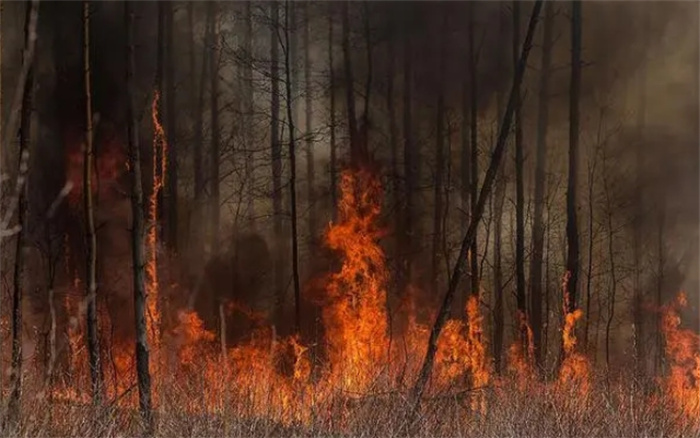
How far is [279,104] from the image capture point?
13.8m

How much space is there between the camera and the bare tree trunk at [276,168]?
44.9 ft

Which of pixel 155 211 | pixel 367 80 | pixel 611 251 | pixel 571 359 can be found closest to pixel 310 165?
pixel 367 80

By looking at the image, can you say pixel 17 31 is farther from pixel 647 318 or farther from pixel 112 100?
pixel 647 318

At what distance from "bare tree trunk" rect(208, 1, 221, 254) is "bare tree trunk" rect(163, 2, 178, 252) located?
2.27 feet

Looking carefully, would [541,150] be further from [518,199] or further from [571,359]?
[571,359]

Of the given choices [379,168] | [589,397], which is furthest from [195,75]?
[589,397]

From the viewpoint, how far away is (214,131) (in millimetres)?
14664

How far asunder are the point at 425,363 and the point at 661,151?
8380 mm

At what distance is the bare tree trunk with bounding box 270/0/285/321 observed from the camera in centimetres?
1367

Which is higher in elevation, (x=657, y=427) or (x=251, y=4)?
(x=251, y=4)

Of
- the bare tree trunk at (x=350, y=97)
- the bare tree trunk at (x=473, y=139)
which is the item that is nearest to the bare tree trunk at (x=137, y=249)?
the bare tree trunk at (x=350, y=97)

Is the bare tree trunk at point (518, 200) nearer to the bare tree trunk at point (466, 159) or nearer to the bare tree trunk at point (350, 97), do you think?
the bare tree trunk at point (466, 159)

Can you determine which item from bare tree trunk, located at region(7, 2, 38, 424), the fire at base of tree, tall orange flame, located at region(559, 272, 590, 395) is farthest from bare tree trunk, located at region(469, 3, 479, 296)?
bare tree trunk, located at region(7, 2, 38, 424)

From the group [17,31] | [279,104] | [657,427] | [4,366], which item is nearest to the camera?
[657,427]
